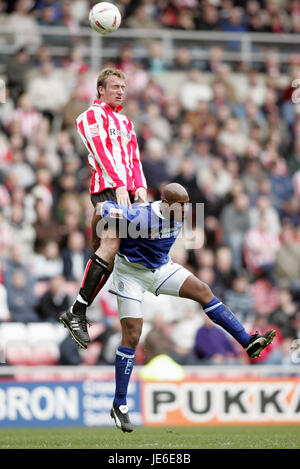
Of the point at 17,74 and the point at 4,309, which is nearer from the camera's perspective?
the point at 4,309

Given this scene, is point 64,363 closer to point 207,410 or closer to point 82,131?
point 207,410

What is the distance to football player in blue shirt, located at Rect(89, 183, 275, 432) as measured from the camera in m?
10.0

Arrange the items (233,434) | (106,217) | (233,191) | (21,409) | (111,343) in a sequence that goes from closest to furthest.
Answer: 1. (106,217)
2. (233,434)
3. (21,409)
4. (111,343)
5. (233,191)

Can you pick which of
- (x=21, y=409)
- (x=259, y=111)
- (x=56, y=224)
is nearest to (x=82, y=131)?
(x=21, y=409)

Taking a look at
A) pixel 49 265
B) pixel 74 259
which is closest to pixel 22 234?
pixel 49 265

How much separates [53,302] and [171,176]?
3.64 meters

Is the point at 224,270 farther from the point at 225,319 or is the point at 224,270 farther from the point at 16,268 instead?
the point at 225,319

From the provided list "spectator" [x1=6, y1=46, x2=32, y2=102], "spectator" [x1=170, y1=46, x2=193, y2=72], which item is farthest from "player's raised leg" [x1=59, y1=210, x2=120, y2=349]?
"spectator" [x1=170, y1=46, x2=193, y2=72]

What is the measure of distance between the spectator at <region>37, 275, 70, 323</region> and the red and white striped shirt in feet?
17.6

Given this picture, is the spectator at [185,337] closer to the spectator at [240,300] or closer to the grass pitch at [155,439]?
the spectator at [240,300]

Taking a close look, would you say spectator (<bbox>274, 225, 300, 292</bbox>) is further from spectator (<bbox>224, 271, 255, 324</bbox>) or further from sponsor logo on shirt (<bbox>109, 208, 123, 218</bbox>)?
sponsor logo on shirt (<bbox>109, 208, 123, 218</bbox>)

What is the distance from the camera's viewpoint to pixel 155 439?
10.8 metres

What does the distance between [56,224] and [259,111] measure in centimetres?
593

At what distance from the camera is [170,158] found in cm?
1861
